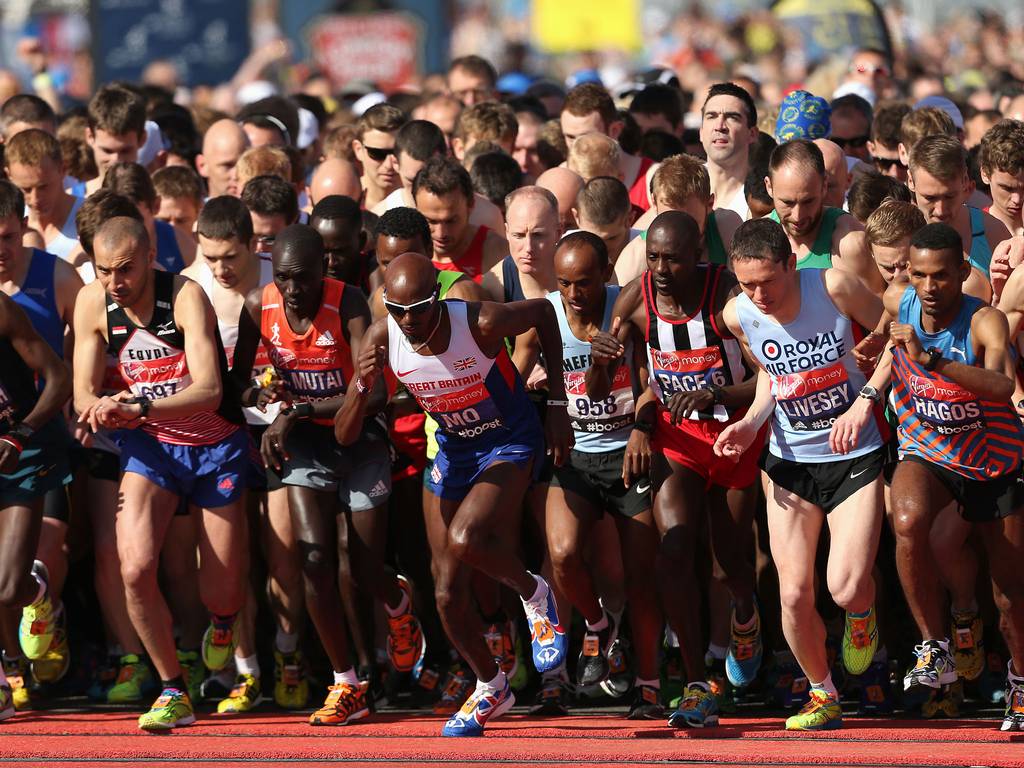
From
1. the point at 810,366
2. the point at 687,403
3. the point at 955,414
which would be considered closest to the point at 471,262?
the point at 687,403

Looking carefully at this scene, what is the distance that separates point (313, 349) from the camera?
8.05m

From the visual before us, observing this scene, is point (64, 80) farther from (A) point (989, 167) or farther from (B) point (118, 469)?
(A) point (989, 167)

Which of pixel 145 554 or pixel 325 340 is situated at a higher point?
pixel 325 340

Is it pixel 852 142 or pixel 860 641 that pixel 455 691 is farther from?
pixel 852 142

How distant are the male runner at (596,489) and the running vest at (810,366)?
2.30 ft

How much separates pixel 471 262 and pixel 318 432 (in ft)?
4.23

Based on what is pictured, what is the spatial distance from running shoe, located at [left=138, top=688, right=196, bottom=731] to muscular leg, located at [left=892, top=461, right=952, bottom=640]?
3.32 m

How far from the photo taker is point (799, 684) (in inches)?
328

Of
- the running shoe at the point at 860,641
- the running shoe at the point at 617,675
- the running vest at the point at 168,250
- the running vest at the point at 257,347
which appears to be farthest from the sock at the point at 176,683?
the running shoe at the point at 860,641

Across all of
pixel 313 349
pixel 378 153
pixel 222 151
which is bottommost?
pixel 313 349

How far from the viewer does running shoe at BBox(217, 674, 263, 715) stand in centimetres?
857

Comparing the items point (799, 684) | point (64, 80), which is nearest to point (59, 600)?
point (799, 684)

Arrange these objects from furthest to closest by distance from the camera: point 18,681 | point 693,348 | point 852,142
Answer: point 852,142, point 18,681, point 693,348

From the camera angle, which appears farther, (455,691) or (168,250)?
(168,250)
